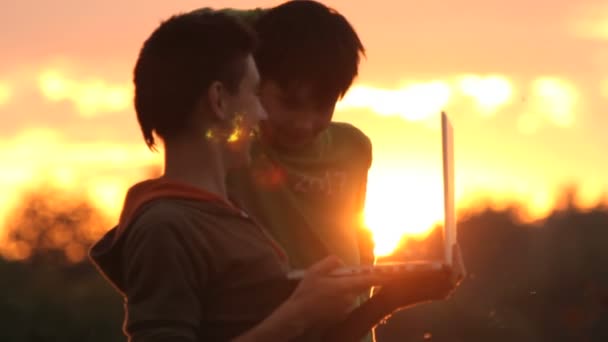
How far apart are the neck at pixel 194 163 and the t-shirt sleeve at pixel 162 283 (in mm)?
208

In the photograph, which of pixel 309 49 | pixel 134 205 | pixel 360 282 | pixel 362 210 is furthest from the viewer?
→ pixel 309 49

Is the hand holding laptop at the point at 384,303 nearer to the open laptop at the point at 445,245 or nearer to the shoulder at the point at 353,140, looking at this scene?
the open laptop at the point at 445,245

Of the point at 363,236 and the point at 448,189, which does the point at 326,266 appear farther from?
the point at 363,236

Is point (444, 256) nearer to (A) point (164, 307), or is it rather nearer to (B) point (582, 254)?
(A) point (164, 307)

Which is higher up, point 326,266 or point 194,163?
point 194,163

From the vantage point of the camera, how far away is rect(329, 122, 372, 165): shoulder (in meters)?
5.79

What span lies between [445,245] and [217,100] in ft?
2.20

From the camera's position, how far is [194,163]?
468 centimetres

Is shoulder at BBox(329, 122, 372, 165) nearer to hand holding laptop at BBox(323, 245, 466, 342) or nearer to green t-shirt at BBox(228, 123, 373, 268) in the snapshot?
green t-shirt at BBox(228, 123, 373, 268)

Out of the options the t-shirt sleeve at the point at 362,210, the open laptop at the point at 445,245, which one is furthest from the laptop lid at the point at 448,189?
the t-shirt sleeve at the point at 362,210

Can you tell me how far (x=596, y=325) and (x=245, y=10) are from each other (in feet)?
202

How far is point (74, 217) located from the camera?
70.0 meters

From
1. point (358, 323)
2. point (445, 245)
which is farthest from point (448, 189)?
point (358, 323)

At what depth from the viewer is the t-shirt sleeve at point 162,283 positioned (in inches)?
176
